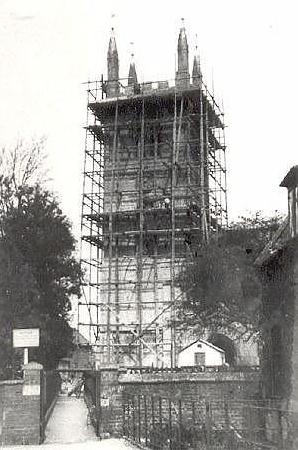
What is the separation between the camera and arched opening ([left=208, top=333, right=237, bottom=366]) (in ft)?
137

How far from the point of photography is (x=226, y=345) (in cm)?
4234

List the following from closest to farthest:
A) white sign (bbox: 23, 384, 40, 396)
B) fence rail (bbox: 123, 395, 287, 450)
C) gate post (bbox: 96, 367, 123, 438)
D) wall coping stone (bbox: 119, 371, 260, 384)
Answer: fence rail (bbox: 123, 395, 287, 450) → white sign (bbox: 23, 384, 40, 396) → gate post (bbox: 96, 367, 123, 438) → wall coping stone (bbox: 119, 371, 260, 384)

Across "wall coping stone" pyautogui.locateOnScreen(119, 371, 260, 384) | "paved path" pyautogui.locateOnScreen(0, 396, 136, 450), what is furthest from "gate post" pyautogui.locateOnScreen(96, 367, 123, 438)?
"wall coping stone" pyautogui.locateOnScreen(119, 371, 260, 384)

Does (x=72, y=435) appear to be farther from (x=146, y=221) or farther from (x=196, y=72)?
(x=196, y=72)

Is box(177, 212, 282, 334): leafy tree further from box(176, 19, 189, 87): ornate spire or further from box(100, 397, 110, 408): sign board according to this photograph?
box(100, 397, 110, 408): sign board

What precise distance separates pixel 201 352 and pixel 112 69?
→ 2060 centimetres

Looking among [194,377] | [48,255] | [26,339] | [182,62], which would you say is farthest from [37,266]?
[182,62]

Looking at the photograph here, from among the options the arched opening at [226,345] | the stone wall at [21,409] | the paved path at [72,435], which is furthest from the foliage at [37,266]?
the arched opening at [226,345]

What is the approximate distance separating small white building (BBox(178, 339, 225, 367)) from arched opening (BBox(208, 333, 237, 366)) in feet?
A: 9.35

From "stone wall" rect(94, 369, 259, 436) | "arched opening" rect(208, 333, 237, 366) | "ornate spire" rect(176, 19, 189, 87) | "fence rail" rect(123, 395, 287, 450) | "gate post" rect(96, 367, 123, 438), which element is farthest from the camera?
"ornate spire" rect(176, 19, 189, 87)

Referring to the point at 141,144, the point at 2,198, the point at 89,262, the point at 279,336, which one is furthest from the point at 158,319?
the point at 279,336

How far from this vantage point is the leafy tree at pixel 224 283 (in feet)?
119

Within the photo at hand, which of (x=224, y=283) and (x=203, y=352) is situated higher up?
(x=224, y=283)

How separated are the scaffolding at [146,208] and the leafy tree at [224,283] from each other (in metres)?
1.81
